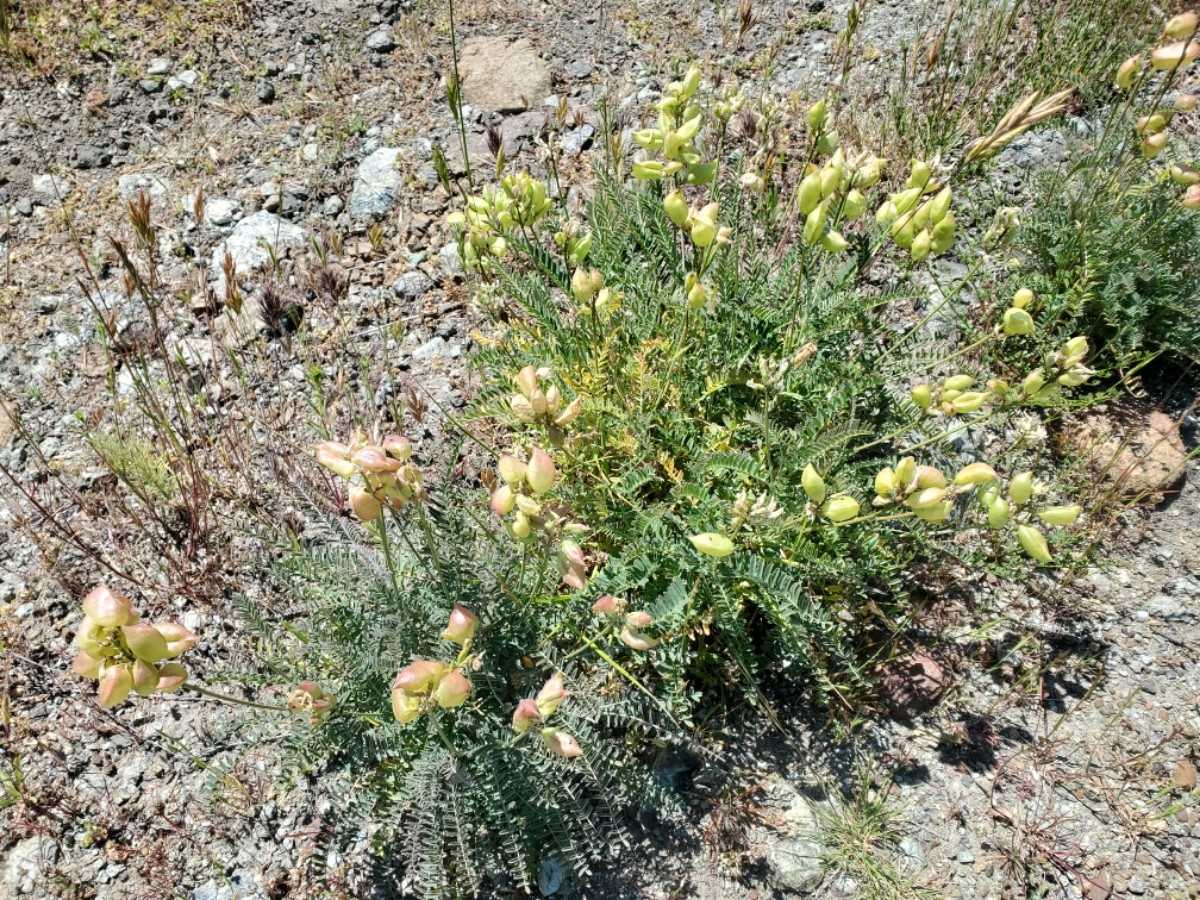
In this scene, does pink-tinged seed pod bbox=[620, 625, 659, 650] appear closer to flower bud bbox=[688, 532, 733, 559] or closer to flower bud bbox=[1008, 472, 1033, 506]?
flower bud bbox=[688, 532, 733, 559]

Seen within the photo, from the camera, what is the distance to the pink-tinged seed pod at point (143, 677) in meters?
1.30

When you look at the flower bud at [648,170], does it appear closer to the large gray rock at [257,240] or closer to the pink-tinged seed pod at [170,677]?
the pink-tinged seed pod at [170,677]

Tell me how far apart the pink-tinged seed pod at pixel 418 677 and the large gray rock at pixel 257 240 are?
2.47 metres

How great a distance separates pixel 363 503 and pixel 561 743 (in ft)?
1.99

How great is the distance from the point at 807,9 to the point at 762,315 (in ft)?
8.93

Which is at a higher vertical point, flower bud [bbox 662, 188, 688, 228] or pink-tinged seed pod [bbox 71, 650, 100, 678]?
flower bud [bbox 662, 188, 688, 228]

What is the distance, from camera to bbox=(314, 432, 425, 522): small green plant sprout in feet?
4.77

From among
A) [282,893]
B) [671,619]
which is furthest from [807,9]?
[282,893]

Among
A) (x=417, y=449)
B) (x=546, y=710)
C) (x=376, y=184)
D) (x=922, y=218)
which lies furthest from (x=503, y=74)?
(x=546, y=710)

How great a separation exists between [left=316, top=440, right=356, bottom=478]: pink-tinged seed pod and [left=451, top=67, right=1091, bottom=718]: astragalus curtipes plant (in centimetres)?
44

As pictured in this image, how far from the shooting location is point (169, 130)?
3855 millimetres

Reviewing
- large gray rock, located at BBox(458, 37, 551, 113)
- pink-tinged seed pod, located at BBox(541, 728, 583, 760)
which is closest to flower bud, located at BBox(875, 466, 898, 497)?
pink-tinged seed pod, located at BBox(541, 728, 583, 760)

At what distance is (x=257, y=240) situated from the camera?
3404 mm

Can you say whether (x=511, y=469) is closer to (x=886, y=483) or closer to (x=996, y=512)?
(x=886, y=483)
